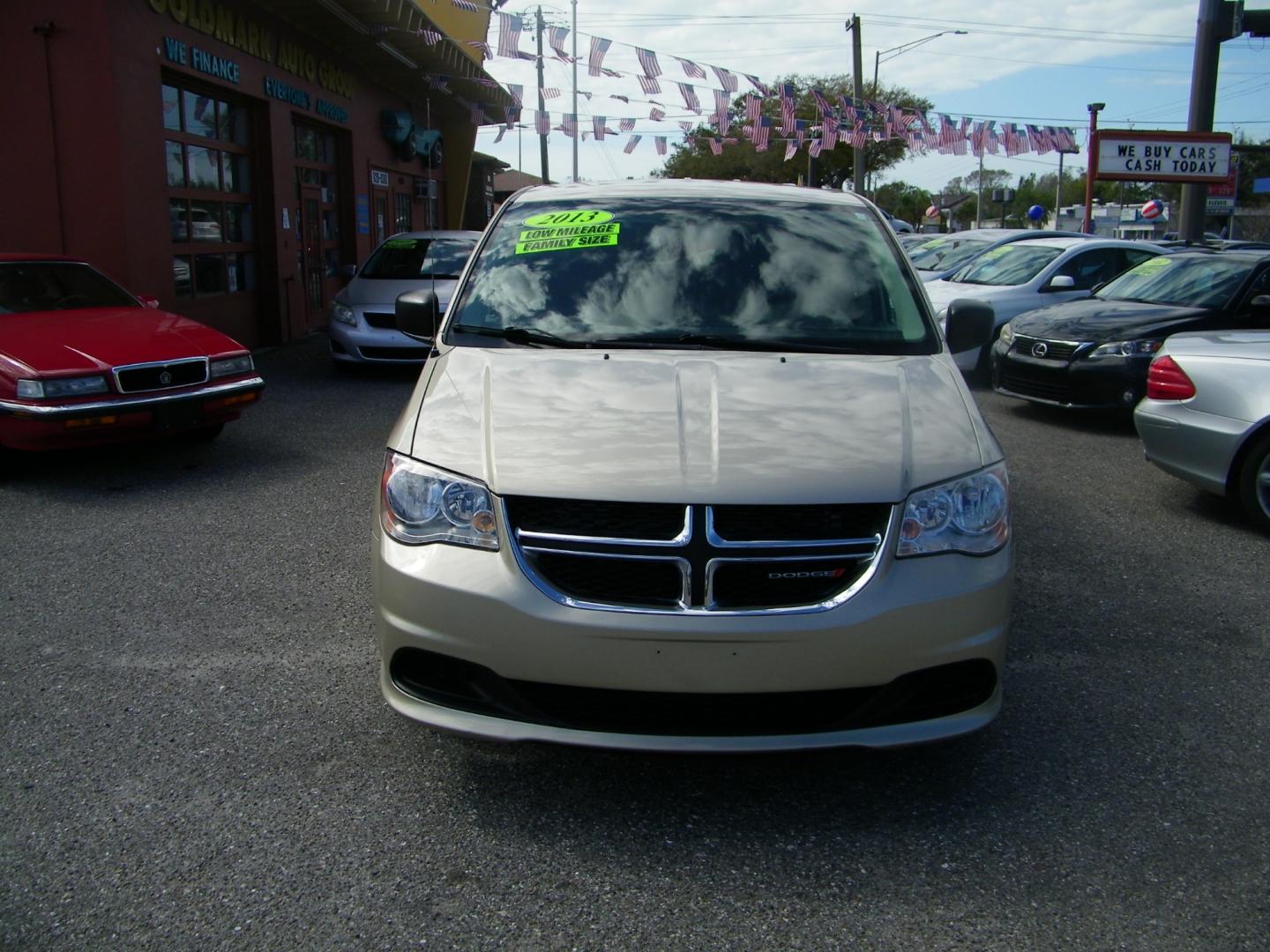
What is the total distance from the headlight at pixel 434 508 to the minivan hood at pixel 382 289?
8505 millimetres

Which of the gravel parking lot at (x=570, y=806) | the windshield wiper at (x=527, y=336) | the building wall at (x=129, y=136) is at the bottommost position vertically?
the gravel parking lot at (x=570, y=806)

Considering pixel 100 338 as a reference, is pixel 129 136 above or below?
above

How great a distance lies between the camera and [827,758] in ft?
10.7

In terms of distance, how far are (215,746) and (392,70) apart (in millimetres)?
17640

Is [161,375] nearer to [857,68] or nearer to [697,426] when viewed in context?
[697,426]

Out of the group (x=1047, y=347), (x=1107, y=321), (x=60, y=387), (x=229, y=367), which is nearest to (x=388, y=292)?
(x=229, y=367)

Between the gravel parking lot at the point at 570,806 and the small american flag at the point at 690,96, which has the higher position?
the small american flag at the point at 690,96

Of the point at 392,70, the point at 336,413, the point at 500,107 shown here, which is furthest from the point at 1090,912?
the point at 500,107

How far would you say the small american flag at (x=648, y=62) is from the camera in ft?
48.3

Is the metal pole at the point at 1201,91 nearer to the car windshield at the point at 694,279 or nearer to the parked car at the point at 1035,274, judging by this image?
the parked car at the point at 1035,274

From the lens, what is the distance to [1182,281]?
9.56m

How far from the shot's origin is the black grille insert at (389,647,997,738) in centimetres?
276

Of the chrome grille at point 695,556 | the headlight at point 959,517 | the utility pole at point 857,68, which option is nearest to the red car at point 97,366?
the chrome grille at point 695,556

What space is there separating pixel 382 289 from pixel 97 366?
5.33 m
